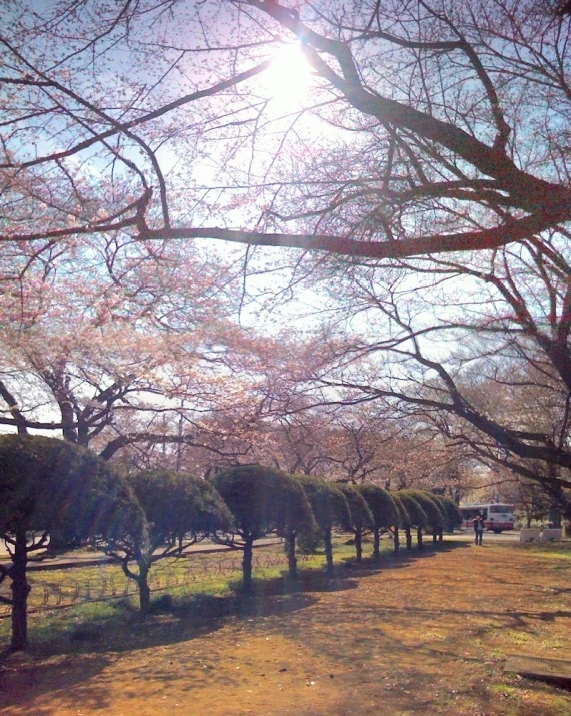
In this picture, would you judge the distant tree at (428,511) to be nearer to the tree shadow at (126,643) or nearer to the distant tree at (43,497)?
the tree shadow at (126,643)

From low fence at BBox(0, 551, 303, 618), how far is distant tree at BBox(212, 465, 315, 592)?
1497 millimetres

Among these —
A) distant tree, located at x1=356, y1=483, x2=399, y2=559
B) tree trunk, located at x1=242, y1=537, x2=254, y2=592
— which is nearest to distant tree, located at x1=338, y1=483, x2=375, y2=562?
distant tree, located at x1=356, y1=483, x2=399, y2=559

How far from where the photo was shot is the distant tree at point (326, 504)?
53.4ft

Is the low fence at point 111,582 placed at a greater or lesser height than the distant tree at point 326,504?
lesser

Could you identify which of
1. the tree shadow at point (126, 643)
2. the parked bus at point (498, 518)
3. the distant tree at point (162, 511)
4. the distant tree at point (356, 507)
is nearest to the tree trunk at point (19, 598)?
the tree shadow at point (126, 643)

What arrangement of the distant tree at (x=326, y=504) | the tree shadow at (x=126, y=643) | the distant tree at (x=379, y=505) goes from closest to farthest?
the tree shadow at (x=126, y=643) < the distant tree at (x=326, y=504) < the distant tree at (x=379, y=505)

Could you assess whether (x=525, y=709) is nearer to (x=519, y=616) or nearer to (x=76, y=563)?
(x=519, y=616)

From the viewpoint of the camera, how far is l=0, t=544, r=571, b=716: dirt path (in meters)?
5.48

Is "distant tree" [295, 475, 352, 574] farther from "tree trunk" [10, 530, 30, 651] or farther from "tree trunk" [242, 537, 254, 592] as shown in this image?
"tree trunk" [10, 530, 30, 651]

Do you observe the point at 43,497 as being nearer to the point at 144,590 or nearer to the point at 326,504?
the point at 144,590

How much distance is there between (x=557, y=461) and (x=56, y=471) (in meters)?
5.93

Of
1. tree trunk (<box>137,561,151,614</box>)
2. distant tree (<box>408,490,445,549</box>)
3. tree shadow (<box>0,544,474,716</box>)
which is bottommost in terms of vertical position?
tree shadow (<box>0,544,474,716</box>)

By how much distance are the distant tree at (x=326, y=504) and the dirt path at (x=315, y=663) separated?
12.0 ft

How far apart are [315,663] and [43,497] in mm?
3509
